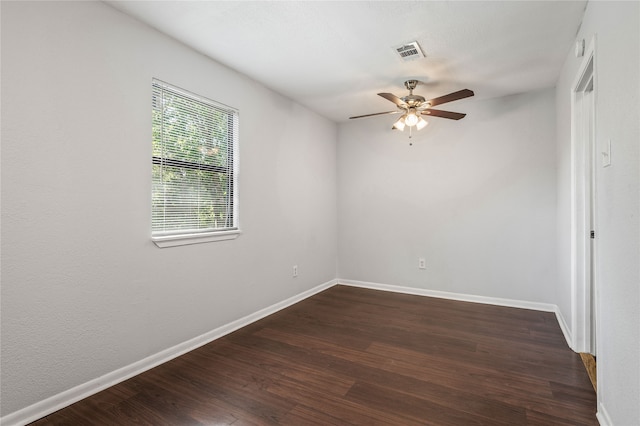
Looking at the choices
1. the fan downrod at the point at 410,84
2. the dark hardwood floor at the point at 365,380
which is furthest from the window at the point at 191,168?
the fan downrod at the point at 410,84

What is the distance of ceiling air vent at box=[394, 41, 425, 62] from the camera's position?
2.61 meters

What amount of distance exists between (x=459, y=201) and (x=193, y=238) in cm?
326

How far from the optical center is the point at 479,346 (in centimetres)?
273

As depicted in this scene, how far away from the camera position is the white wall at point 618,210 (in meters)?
1.30

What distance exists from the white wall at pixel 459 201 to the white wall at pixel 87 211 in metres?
2.23

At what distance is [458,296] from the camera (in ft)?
13.6

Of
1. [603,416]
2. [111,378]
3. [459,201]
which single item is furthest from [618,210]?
[111,378]

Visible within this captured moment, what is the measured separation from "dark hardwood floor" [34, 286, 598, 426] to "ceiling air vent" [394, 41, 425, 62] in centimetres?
254

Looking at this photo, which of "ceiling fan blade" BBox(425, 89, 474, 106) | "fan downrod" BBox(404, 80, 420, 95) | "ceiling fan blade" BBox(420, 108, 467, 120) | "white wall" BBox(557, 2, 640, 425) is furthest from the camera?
"fan downrod" BBox(404, 80, 420, 95)

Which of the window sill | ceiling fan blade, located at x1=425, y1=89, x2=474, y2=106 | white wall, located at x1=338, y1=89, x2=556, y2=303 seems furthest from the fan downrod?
the window sill

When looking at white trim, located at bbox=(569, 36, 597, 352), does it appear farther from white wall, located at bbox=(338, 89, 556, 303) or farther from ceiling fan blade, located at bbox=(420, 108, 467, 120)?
white wall, located at bbox=(338, 89, 556, 303)

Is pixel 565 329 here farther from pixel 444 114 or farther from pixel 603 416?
pixel 444 114

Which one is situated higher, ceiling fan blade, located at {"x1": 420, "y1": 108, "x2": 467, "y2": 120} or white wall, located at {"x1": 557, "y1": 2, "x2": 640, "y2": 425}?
ceiling fan blade, located at {"x1": 420, "y1": 108, "x2": 467, "y2": 120}

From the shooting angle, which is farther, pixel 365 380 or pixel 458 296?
pixel 458 296
